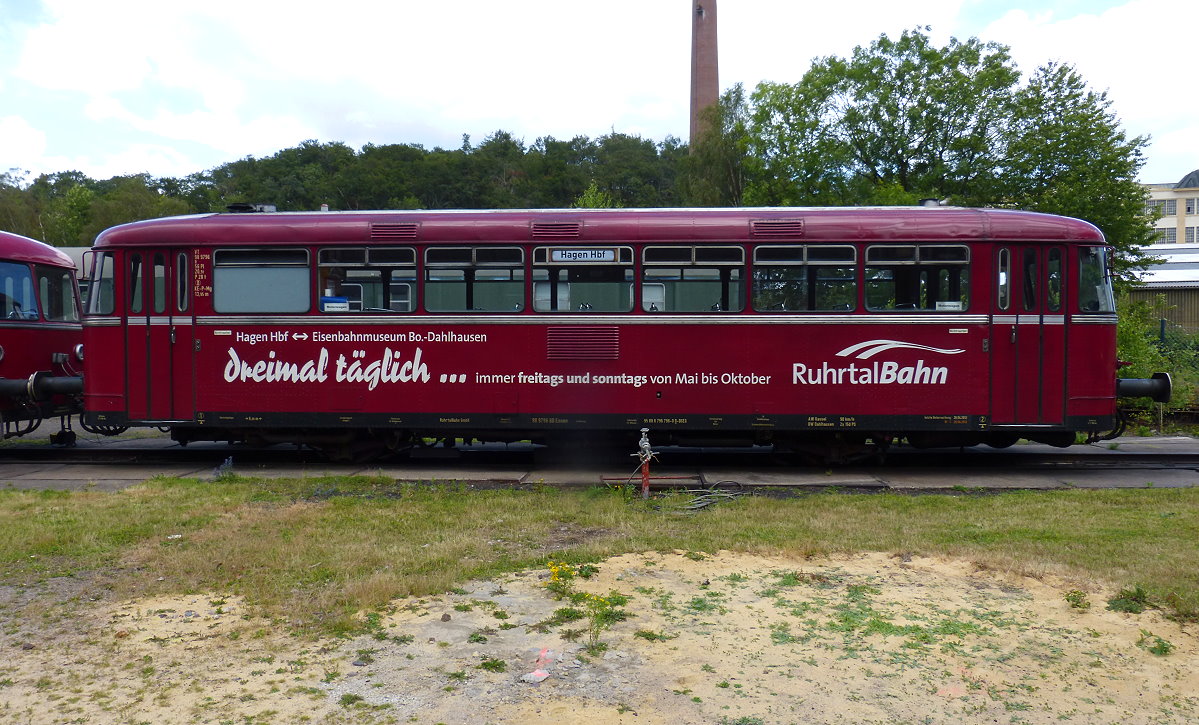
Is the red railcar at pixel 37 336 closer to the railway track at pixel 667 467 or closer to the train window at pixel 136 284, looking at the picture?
the railway track at pixel 667 467

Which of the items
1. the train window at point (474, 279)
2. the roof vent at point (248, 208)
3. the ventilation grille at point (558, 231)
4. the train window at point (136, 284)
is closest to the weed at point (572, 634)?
the train window at point (474, 279)

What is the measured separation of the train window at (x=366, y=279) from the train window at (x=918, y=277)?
5.95m

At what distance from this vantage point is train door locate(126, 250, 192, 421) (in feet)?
38.3

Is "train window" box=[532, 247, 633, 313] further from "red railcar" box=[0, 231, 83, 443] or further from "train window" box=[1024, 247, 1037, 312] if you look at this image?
"red railcar" box=[0, 231, 83, 443]

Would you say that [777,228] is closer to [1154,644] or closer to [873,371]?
[873,371]

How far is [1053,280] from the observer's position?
10.9m

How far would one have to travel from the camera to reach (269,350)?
1162cm

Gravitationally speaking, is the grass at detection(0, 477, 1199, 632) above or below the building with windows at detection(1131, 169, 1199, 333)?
below

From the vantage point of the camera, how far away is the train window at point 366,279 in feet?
37.6

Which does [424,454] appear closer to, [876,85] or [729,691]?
[729,691]

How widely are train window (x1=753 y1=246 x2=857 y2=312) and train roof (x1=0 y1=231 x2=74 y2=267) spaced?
35.7 ft

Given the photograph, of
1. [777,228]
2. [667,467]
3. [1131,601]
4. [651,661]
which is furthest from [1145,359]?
[651,661]

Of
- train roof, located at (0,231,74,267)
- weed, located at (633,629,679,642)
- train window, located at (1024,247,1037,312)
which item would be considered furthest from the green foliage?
train roof, located at (0,231,74,267)

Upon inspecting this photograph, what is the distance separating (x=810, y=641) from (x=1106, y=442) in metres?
12.2
